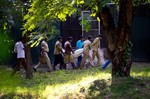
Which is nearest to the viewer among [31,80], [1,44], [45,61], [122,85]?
[1,44]

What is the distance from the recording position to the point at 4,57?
8.93ft

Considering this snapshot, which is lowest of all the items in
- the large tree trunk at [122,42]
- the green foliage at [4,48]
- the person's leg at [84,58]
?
the person's leg at [84,58]

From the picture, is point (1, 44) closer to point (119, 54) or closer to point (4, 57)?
point (4, 57)

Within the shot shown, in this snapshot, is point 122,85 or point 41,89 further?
point 41,89

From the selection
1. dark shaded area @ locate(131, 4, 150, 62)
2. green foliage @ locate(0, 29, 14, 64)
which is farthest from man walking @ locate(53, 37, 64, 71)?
green foliage @ locate(0, 29, 14, 64)

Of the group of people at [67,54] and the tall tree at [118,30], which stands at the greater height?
the tall tree at [118,30]

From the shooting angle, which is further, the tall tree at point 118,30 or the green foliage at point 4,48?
the tall tree at point 118,30

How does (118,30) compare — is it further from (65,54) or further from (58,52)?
(65,54)

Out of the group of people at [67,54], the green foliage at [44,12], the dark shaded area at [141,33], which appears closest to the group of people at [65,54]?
the group of people at [67,54]

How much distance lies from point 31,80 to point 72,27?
318 inches

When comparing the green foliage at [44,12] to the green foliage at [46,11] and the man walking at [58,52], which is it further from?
the man walking at [58,52]

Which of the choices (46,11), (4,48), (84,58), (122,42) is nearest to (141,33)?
(84,58)

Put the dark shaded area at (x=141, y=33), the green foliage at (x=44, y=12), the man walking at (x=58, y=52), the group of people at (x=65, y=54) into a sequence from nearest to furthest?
the green foliage at (x=44, y=12) < the group of people at (x=65, y=54) < the man walking at (x=58, y=52) < the dark shaded area at (x=141, y=33)

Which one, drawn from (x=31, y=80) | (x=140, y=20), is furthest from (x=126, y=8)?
(x=140, y=20)
